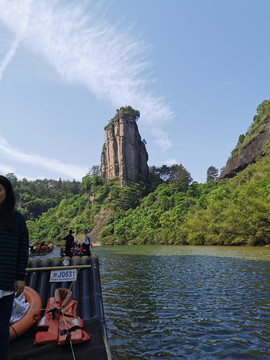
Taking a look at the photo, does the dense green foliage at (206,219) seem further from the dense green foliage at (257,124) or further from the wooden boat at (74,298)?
the wooden boat at (74,298)

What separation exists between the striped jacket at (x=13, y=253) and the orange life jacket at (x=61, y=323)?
2119mm

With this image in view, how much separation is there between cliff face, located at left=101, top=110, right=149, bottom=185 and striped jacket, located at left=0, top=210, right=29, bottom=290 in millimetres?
106309

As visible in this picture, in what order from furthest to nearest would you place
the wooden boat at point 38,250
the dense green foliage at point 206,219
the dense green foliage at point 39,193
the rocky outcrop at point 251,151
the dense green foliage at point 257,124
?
1. the dense green foliage at point 39,193
2. the dense green foliage at point 257,124
3. the rocky outcrop at point 251,151
4. the dense green foliage at point 206,219
5. the wooden boat at point 38,250

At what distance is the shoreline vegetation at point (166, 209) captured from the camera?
41.0 meters

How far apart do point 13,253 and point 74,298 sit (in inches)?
135

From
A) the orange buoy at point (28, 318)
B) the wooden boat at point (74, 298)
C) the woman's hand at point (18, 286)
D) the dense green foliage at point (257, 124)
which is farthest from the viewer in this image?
the dense green foliage at point (257, 124)

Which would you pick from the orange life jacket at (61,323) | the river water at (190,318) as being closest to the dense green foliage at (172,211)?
the river water at (190,318)

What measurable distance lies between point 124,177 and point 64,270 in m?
105

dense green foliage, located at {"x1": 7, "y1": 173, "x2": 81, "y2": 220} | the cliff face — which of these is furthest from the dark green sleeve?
dense green foliage, located at {"x1": 7, "y1": 173, "x2": 81, "y2": 220}

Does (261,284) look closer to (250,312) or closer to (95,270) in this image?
(250,312)

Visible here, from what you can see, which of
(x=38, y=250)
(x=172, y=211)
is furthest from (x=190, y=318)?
(x=172, y=211)

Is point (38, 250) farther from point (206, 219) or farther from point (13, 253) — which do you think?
point (13, 253)

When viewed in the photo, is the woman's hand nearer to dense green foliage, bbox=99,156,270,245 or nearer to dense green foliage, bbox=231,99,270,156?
dense green foliage, bbox=99,156,270,245

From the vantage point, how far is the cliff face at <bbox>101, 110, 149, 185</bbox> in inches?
Answer: 4486
